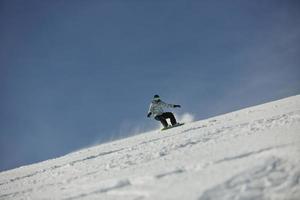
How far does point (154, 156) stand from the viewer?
7.13 m

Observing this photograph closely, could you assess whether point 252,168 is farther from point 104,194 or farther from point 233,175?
point 104,194

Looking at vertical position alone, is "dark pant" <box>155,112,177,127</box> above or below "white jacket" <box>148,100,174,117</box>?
below

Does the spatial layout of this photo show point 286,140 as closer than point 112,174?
Yes

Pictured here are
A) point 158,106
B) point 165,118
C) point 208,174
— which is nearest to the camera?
point 208,174

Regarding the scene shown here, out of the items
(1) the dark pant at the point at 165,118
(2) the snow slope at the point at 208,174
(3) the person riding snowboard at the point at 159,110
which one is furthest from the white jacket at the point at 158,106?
(2) the snow slope at the point at 208,174

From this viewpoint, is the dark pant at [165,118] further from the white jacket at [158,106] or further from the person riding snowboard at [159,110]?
the white jacket at [158,106]

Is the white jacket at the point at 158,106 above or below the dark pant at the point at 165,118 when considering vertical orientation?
A: above

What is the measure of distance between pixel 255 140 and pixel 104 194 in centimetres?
286

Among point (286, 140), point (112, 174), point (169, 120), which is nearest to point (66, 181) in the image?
point (112, 174)

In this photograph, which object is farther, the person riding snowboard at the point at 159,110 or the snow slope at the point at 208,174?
the person riding snowboard at the point at 159,110

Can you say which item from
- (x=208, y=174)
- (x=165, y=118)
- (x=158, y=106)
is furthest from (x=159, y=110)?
(x=208, y=174)

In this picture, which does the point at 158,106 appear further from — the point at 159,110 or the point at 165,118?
the point at 165,118

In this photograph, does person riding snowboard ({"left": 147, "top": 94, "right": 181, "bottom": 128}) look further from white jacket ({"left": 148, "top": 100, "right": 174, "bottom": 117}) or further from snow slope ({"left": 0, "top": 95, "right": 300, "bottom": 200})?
snow slope ({"left": 0, "top": 95, "right": 300, "bottom": 200})

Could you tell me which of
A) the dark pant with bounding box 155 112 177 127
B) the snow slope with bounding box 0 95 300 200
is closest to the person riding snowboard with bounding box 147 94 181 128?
the dark pant with bounding box 155 112 177 127
